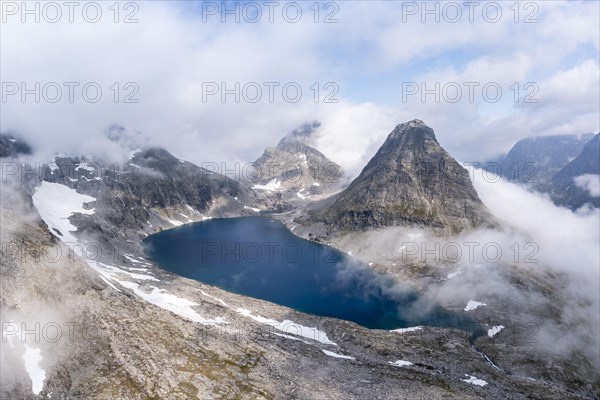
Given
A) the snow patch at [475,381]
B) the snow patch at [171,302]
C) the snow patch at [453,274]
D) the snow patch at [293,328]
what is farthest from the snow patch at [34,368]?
the snow patch at [453,274]

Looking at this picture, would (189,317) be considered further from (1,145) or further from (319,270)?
(1,145)

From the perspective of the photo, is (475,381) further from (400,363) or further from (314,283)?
(314,283)

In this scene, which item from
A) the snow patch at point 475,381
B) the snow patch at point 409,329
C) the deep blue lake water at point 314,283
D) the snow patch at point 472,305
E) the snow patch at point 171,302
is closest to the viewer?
the snow patch at point 475,381

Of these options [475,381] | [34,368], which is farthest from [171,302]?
[475,381]

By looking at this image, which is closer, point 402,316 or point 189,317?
point 189,317

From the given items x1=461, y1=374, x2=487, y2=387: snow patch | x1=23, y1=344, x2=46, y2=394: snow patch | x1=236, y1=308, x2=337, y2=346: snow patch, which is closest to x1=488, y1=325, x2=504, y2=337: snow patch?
x1=461, y1=374, x2=487, y2=387: snow patch

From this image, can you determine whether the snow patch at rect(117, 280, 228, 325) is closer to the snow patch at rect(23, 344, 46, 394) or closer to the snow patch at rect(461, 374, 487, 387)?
the snow patch at rect(23, 344, 46, 394)

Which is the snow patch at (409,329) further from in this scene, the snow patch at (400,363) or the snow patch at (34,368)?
the snow patch at (34,368)

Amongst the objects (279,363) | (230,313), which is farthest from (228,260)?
(279,363)
